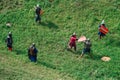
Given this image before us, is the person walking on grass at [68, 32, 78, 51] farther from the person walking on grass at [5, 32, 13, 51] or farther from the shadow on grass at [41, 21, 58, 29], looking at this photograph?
the person walking on grass at [5, 32, 13, 51]

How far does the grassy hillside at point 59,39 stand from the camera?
3019 cm

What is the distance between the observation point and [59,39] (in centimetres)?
3494

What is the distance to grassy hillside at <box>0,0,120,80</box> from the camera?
99.0 feet

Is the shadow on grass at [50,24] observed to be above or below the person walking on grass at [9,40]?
above

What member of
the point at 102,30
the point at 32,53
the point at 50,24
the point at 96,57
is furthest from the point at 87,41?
the point at 50,24

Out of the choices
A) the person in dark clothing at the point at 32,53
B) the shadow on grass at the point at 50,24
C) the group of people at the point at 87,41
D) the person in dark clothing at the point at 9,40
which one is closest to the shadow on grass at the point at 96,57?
the group of people at the point at 87,41

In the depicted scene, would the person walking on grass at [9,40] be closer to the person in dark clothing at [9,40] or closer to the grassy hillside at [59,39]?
the person in dark clothing at [9,40]

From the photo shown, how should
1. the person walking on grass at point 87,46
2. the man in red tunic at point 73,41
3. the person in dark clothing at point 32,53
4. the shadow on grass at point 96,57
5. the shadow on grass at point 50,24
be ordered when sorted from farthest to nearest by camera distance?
the shadow on grass at point 50,24
the man in red tunic at point 73,41
the shadow on grass at point 96,57
the person walking on grass at point 87,46
the person in dark clothing at point 32,53

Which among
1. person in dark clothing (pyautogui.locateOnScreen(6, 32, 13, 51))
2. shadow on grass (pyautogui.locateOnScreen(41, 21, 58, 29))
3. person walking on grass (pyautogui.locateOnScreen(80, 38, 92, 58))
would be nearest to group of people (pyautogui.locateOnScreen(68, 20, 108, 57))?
person walking on grass (pyautogui.locateOnScreen(80, 38, 92, 58))

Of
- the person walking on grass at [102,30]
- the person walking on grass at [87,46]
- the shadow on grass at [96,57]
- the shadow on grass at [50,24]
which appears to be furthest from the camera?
the shadow on grass at [50,24]

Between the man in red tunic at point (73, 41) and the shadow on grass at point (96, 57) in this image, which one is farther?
the man in red tunic at point (73, 41)

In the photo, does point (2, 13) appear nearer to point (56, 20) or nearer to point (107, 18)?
point (56, 20)

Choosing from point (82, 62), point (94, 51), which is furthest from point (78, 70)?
point (94, 51)

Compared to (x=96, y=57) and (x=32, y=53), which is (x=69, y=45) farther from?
(x=32, y=53)
